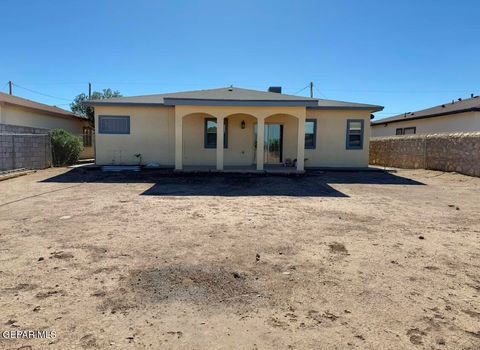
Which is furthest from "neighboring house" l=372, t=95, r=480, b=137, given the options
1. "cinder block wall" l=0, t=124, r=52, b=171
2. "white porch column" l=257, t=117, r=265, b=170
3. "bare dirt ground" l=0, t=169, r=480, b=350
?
"cinder block wall" l=0, t=124, r=52, b=171

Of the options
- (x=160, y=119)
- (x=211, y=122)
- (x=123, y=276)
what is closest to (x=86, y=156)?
(x=160, y=119)

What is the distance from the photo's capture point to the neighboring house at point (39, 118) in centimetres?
1562

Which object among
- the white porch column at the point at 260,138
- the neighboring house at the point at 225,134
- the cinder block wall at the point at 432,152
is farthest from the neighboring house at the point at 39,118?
the cinder block wall at the point at 432,152

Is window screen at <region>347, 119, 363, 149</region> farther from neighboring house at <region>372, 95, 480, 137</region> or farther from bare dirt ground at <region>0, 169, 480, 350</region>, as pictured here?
bare dirt ground at <region>0, 169, 480, 350</region>

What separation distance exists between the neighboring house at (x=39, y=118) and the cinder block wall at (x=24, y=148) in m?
2.01

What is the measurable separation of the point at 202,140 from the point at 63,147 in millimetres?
6849

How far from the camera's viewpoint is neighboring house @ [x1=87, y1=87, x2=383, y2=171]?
49.9 ft

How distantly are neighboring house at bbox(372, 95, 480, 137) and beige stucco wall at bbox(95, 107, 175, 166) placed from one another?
15.8 metres

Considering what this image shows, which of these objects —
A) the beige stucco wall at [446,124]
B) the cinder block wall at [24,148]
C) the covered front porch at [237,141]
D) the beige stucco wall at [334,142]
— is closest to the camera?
the cinder block wall at [24,148]

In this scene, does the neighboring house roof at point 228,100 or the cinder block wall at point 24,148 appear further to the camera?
the neighboring house roof at point 228,100

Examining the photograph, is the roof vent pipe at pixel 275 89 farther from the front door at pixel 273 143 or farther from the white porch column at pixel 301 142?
the white porch column at pixel 301 142

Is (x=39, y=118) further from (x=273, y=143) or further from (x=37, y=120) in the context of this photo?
(x=273, y=143)

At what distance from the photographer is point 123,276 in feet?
11.8

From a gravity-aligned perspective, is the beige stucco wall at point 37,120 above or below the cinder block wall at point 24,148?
above
